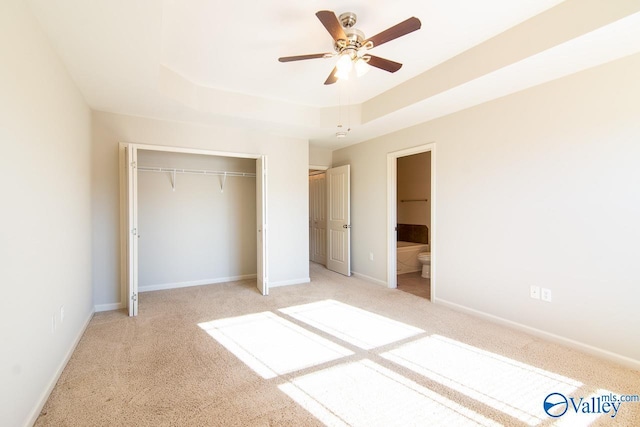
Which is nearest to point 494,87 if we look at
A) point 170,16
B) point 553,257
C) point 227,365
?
point 553,257

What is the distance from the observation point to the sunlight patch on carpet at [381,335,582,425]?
1.92 metres

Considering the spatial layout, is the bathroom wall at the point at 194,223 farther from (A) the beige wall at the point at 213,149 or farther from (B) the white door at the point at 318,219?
(B) the white door at the point at 318,219

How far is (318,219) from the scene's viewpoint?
6.66 meters

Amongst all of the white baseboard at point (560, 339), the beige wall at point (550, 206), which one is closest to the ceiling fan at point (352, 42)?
the beige wall at point (550, 206)

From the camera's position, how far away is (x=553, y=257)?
110 inches

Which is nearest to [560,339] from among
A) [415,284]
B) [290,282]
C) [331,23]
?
[415,284]

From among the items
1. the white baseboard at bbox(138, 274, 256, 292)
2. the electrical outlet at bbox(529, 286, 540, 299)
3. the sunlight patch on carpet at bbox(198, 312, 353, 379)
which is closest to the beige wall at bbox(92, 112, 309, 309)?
the white baseboard at bbox(138, 274, 256, 292)

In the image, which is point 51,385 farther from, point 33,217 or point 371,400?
point 371,400

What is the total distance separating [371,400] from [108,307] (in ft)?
11.3

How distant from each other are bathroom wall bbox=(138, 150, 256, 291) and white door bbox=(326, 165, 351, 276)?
149 cm

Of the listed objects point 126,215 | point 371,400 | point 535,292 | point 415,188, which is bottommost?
point 371,400

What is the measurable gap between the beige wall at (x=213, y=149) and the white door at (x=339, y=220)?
0.77 m

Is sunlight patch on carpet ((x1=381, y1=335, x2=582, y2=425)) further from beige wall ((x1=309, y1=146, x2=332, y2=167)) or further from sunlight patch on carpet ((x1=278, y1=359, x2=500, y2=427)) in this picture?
beige wall ((x1=309, y1=146, x2=332, y2=167))

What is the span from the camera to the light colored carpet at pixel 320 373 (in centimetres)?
182
